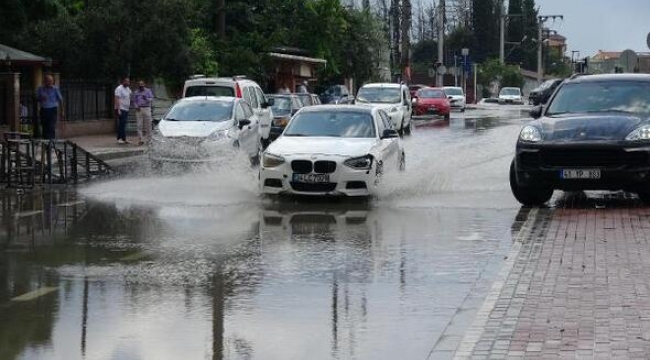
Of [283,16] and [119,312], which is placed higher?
Answer: [283,16]

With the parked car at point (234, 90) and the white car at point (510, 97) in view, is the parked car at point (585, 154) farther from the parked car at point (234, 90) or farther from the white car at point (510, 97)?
the white car at point (510, 97)

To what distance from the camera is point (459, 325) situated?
8750 mm

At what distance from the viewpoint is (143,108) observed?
3303 centimetres

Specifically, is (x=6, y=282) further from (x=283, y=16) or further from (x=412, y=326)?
(x=283, y=16)

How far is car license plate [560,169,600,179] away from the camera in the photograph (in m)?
15.7

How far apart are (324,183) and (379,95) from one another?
2407cm

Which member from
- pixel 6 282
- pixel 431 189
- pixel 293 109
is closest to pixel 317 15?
pixel 293 109

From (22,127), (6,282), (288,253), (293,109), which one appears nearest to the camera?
(6,282)

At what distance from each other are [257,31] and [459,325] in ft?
147

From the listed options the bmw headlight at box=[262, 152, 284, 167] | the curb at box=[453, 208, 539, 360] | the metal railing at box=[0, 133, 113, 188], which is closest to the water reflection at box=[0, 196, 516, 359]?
the curb at box=[453, 208, 539, 360]

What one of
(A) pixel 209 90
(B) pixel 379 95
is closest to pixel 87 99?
(B) pixel 379 95

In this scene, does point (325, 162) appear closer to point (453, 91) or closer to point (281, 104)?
point (281, 104)

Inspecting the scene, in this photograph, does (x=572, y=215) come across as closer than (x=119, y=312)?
No

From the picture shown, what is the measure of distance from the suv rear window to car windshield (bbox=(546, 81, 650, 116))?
12.2 m
